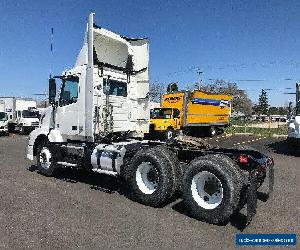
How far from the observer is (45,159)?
945cm

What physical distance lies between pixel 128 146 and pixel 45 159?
3260mm

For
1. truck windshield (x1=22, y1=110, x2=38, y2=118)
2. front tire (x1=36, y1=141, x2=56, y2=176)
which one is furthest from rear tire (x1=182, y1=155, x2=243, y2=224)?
truck windshield (x1=22, y1=110, x2=38, y2=118)

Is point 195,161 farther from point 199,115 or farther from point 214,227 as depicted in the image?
point 199,115

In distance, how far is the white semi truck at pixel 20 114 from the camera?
1180 inches

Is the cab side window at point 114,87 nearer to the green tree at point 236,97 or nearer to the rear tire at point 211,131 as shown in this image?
the rear tire at point 211,131

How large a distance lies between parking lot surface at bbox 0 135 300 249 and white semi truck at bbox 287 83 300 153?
19.5ft

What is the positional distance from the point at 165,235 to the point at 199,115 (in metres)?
20.3

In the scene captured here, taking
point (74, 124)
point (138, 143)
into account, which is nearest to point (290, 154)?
point (138, 143)

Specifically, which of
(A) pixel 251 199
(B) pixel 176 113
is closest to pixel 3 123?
(B) pixel 176 113

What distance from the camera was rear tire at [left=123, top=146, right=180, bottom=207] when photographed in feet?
20.9

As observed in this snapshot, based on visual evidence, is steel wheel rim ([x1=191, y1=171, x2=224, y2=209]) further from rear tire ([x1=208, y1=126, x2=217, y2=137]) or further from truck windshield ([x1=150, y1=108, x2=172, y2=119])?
rear tire ([x1=208, y1=126, x2=217, y2=137])

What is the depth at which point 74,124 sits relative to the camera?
874cm

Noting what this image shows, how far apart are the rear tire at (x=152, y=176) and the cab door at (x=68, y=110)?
247cm

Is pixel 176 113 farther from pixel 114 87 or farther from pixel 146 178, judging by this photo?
pixel 146 178
